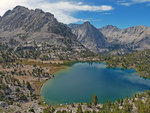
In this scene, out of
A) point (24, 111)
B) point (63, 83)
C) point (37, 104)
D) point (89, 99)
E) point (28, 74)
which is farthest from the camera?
point (28, 74)

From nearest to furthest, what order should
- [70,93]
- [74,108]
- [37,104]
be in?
1. [74,108]
2. [37,104]
3. [70,93]

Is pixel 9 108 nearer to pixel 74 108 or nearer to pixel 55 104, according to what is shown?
pixel 55 104

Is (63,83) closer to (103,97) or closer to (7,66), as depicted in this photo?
(103,97)

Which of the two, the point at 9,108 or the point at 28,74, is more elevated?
the point at 28,74

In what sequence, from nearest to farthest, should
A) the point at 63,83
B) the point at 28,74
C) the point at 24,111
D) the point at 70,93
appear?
the point at 24,111, the point at 70,93, the point at 63,83, the point at 28,74

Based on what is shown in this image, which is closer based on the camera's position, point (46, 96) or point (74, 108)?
point (74, 108)

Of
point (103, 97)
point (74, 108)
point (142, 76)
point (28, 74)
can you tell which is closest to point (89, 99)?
point (103, 97)

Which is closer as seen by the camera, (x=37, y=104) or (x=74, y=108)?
(x=74, y=108)

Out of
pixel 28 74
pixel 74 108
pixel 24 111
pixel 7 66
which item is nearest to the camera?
pixel 24 111

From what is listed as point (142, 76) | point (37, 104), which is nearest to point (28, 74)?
point (37, 104)
